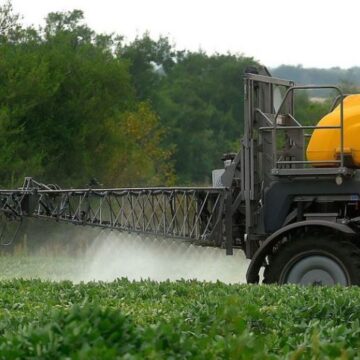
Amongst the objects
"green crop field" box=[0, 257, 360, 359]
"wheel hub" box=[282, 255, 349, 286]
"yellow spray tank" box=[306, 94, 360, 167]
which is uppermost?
"yellow spray tank" box=[306, 94, 360, 167]

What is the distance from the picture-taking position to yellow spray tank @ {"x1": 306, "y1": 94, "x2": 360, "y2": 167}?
15078 millimetres

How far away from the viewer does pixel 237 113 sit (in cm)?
7538

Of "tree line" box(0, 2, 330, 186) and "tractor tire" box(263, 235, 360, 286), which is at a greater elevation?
"tree line" box(0, 2, 330, 186)

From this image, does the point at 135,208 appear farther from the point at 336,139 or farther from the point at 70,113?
the point at 70,113

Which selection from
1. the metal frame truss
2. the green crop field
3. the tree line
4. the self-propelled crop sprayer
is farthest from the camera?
the tree line

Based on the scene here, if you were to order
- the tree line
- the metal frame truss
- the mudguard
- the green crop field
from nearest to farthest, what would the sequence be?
the green crop field, the mudguard, the metal frame truss, the tree line

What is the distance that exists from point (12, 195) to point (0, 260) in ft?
26.4

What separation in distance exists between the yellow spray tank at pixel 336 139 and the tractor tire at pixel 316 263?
3.25 feet

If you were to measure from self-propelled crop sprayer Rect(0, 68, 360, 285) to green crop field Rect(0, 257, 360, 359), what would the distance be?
7.60ft

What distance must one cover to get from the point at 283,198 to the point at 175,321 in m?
7.90

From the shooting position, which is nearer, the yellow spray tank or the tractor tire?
the tractor tire

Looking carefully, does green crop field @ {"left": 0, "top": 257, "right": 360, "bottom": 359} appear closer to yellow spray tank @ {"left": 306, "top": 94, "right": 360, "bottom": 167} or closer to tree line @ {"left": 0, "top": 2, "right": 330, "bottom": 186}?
yellow spray tank @ {"left": 306, "top": 94, "right": 360, "bottom": 167}

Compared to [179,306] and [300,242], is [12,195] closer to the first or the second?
[300,242]

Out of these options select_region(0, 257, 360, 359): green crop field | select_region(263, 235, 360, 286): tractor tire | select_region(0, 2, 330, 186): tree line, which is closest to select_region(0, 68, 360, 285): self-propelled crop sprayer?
select_region(263, 235, 360, 286): tractor tire
